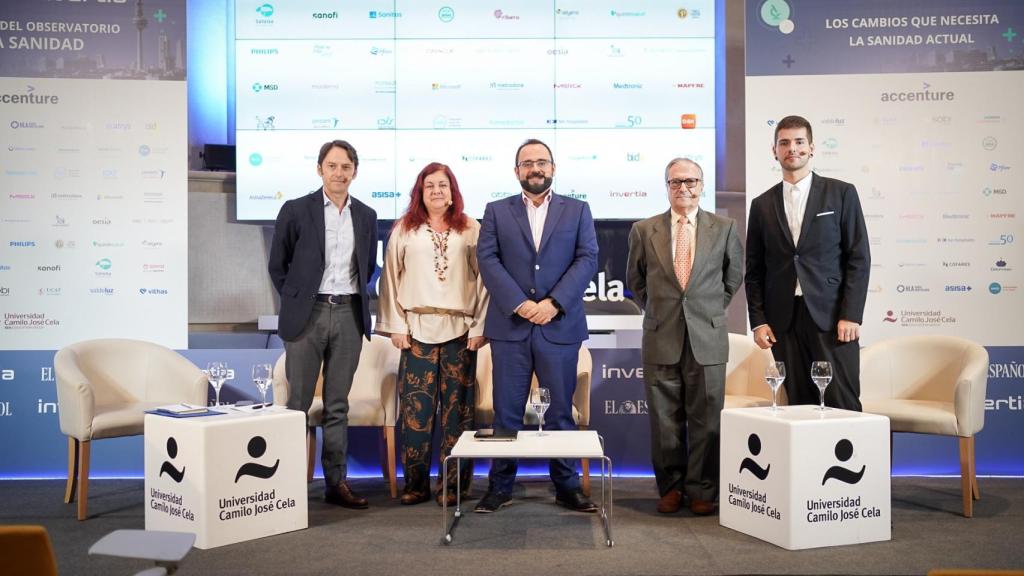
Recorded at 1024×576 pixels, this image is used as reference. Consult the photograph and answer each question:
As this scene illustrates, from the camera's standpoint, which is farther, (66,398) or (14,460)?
(14,460)

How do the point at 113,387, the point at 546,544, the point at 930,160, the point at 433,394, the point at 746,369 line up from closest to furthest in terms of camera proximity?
the point at 546,544, the point at 433,394, the point at 113,387, the point at 746,369, the point at 930,160

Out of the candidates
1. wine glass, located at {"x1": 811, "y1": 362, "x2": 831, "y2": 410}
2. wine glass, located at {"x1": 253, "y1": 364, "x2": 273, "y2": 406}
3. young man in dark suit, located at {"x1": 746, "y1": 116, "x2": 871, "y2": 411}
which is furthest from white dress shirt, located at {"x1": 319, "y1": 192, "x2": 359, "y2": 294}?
wine glass, located at {"x1": 811, "y1": 362, "x2": 831, "y2": 410}

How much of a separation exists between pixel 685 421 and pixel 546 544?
3.38 ft

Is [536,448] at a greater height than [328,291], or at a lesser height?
lesser

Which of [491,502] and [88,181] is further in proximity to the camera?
[88,181]

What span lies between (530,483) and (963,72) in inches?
145

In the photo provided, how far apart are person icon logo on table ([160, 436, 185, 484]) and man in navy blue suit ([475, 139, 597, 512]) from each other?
4.50ft

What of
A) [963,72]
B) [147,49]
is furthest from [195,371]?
[963,72]

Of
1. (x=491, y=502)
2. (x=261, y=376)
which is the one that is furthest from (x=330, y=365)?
(x=491, y=502)

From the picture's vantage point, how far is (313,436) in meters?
4.65

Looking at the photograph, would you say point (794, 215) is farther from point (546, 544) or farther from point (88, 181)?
point (88, 181)

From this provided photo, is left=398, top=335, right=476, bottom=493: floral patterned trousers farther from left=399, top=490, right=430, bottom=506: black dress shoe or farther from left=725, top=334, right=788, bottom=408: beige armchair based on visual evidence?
left=725, top=334, right=788, bottom=408: beige armchair

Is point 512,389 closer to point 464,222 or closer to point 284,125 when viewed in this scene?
point 464,222

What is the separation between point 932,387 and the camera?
4.64 meters
